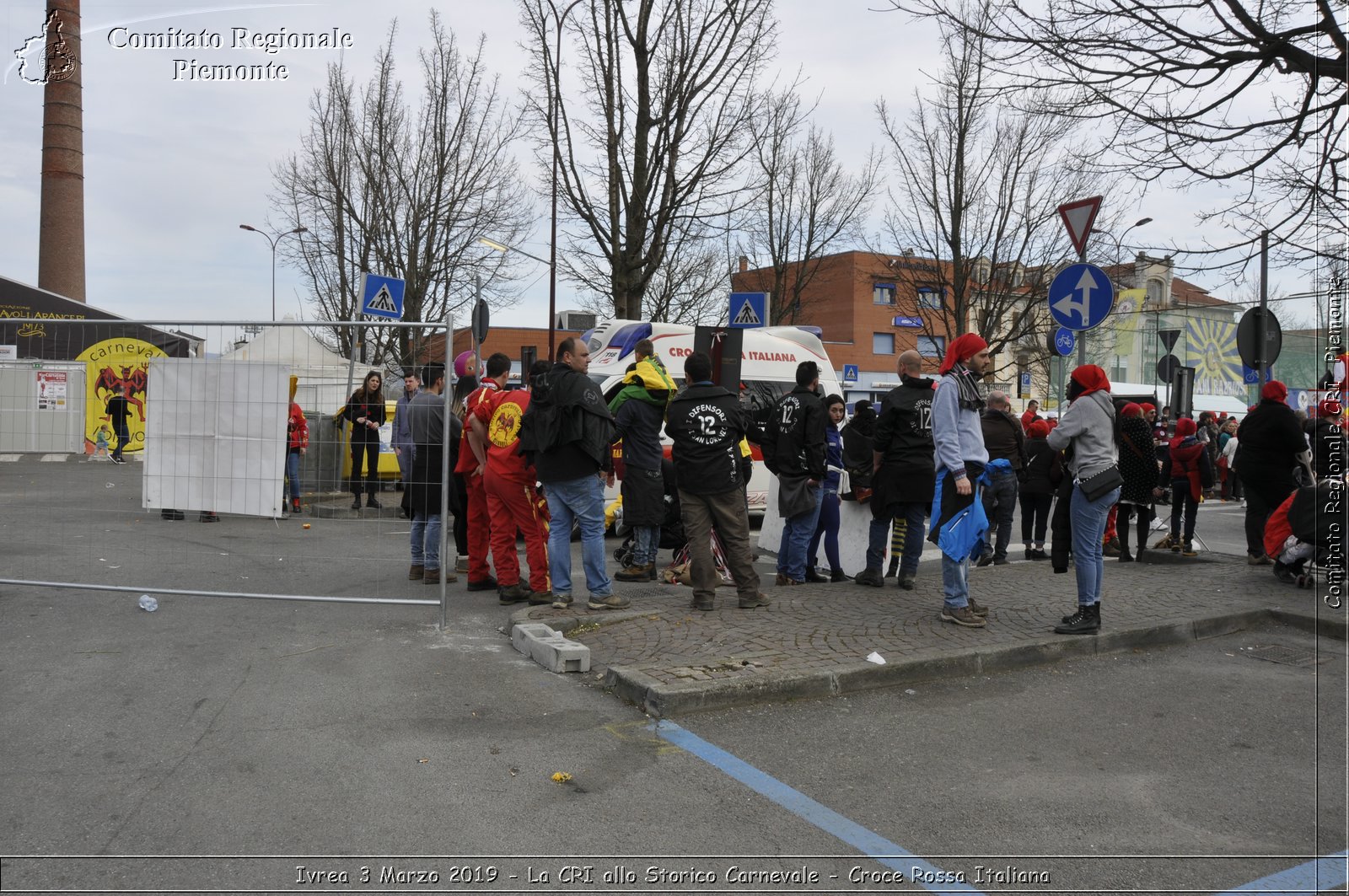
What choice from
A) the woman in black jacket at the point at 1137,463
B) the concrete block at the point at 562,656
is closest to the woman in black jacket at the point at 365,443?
the concrete block at the point at 562,656

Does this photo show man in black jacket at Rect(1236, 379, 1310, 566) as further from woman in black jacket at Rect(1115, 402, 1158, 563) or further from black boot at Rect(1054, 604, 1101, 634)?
black boot at Rect(1054, 604, 1101, 634)

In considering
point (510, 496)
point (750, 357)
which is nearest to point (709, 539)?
point (510, 496)

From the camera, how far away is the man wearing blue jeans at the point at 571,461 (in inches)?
276

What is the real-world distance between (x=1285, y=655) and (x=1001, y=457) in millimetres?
3990

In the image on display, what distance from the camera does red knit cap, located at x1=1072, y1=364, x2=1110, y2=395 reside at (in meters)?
6.73

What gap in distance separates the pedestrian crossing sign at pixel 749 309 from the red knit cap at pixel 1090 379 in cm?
627

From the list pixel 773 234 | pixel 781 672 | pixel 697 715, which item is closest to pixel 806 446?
pixel 781 672

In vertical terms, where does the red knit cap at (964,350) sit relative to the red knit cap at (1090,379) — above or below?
above

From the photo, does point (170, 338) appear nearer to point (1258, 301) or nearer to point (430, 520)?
point (430, 520)

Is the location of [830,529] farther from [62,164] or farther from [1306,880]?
[62,164]

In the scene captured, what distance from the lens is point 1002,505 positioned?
34.2 ft

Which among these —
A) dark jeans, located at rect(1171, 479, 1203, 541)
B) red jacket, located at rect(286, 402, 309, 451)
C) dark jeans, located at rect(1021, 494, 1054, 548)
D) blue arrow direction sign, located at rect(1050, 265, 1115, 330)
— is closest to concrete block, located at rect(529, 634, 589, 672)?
red jacket, located at rect(286, 402, 309, 451)

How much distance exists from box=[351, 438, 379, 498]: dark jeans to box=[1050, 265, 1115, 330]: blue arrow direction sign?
6.03 meters

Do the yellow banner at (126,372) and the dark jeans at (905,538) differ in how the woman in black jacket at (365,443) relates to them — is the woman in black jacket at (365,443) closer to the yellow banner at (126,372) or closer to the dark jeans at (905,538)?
the yellow banner at (126,372)
